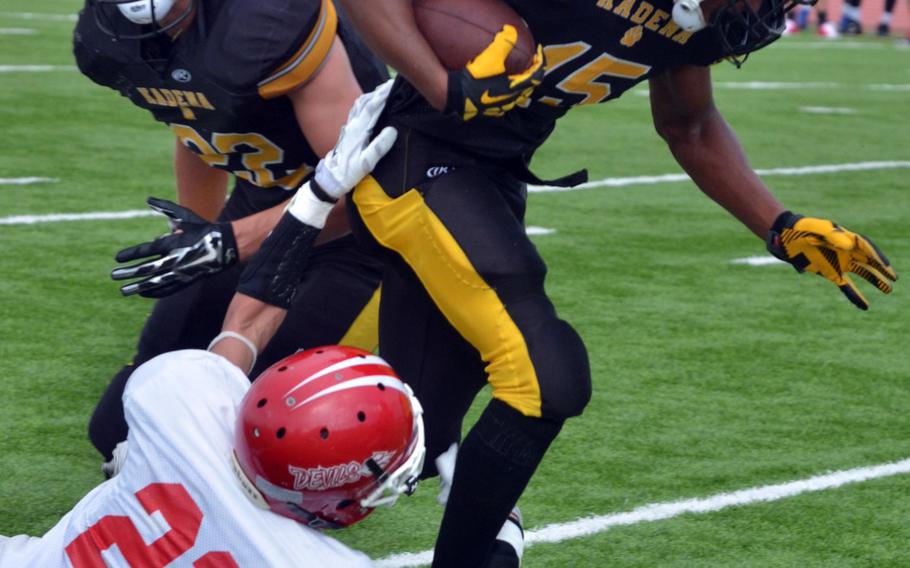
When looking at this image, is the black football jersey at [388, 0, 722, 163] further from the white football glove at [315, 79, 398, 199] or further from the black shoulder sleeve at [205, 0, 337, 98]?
the black shoulder sleeve at [205, 0, 337, 98]

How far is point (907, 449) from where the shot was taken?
415 centimetres

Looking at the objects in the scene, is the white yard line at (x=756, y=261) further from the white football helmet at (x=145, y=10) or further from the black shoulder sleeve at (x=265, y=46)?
the white football helmet at (x=145, y=10)

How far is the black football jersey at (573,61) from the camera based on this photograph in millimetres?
2795

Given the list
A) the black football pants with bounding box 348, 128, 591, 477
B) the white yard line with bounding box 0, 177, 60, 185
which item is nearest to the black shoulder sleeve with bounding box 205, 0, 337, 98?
the black football pants with bounding box 348, 128, 591, 477

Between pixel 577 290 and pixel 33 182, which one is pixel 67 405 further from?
pixel 33 182

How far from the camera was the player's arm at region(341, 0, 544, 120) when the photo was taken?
264 centimetres

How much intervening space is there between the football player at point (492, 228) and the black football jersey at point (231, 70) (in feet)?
1.43

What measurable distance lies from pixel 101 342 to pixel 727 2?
8.84 ft

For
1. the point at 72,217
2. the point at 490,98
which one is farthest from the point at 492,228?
the point at 72,217

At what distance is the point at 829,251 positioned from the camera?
3.03 m

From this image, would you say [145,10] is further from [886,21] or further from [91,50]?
[886,21]

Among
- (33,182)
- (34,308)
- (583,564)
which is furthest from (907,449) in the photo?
(33,182)

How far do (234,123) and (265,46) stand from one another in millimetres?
229

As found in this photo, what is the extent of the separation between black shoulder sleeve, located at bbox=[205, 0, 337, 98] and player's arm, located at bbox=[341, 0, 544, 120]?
21.0 inches
